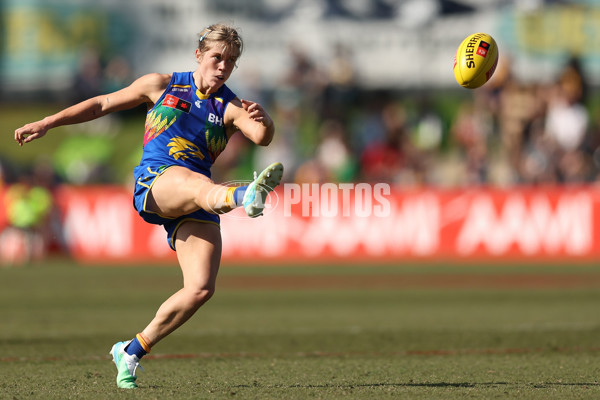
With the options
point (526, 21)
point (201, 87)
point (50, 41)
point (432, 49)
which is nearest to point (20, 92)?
point (50, 41)

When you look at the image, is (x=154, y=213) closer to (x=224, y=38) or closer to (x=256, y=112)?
(x=256, y=112)

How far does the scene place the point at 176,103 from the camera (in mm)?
6988

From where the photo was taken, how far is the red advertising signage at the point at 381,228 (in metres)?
21.6

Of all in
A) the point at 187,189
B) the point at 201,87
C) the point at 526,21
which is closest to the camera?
the point at 187,189

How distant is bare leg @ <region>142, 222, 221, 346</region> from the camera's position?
22.1 ft

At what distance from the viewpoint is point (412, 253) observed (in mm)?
22016

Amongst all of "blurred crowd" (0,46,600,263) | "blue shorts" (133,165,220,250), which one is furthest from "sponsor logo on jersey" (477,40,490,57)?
"blurred crowd" (0,46,600,263)

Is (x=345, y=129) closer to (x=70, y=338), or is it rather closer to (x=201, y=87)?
(x=70, y=338)

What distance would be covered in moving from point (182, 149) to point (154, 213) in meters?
0.47

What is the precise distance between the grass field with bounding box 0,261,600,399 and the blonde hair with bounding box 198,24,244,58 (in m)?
A: 2.28

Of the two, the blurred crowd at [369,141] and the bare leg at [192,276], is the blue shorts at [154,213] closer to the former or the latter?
the bare leg at [192,276]

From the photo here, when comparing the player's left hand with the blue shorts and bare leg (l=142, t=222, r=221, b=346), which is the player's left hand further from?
bare leg (l=142, t=222, r=221, b=346)

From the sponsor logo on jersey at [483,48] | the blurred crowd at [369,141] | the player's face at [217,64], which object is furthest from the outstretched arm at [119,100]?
the blurred crowd at [369,141]

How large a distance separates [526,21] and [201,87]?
19.9m
